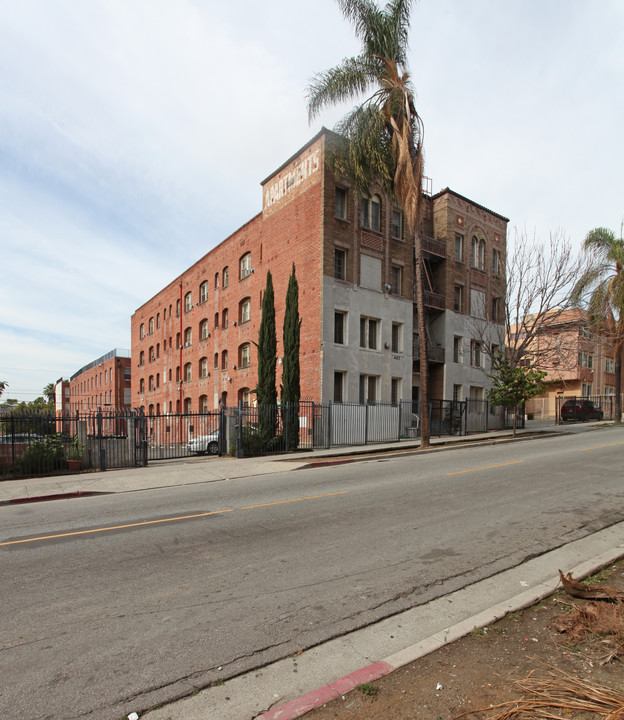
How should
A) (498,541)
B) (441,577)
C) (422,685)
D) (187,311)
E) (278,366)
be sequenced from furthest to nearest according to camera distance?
(187,311) → (278,366) → (498,541) → (441,577) → (422,685)

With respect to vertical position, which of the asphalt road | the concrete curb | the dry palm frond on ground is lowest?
the asphalt road

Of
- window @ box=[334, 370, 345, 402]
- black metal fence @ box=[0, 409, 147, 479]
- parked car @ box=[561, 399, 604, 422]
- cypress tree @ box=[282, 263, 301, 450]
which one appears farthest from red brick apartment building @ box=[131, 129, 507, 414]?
black metal fence @ box=[0, 409, 147, 479]

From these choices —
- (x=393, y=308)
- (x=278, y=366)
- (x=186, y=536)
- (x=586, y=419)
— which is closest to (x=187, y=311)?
(x=278, y=366)

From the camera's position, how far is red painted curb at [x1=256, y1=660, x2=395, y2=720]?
119 inches

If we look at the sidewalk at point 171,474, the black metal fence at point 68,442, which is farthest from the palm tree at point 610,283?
the black metal fence at point 68,442

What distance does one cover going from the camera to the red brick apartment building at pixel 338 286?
81.9 ft

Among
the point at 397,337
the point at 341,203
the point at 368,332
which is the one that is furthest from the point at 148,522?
the point at 397,337

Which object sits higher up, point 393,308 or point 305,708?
point 393,308

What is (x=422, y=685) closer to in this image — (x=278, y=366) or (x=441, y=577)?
(x=441, y=577)

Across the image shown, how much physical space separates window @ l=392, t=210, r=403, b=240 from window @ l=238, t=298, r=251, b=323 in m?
9.85

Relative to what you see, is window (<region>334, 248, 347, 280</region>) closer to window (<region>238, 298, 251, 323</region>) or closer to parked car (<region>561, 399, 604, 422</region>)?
window (<region>238, 298, 251, 323</region>)

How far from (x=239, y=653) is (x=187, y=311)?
38872mm

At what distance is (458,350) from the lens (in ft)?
103

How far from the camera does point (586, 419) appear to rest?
36.4 m
